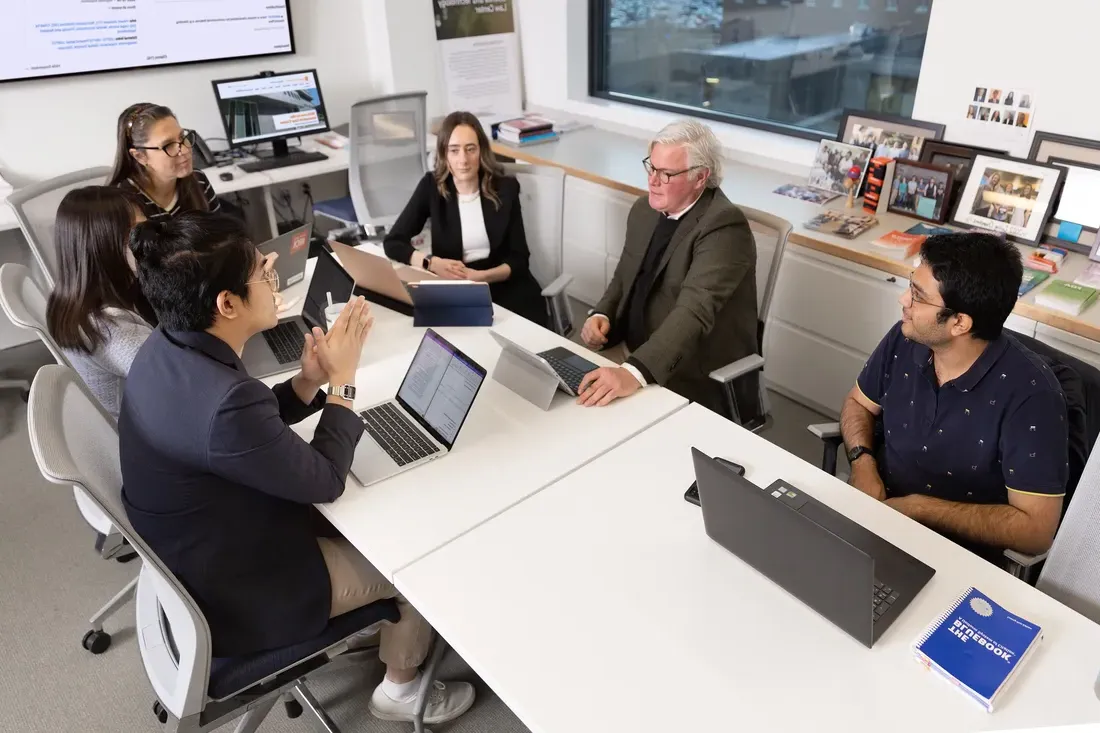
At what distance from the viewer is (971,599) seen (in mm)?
1326

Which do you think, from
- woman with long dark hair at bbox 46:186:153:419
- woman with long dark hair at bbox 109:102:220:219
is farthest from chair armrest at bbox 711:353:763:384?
woman with long dark hair at bbox 109:102:220:219

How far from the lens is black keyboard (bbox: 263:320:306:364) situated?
89.0 inches

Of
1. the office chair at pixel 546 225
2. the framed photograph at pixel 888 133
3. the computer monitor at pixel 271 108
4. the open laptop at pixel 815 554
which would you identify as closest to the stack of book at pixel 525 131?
the computer monitor at pixel 271 108

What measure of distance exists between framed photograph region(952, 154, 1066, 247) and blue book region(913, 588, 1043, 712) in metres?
1.87

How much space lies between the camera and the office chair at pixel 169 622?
1.40 metres

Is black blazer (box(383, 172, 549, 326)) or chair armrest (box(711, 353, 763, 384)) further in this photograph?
black blazer (box(383, 172, 549, 326))

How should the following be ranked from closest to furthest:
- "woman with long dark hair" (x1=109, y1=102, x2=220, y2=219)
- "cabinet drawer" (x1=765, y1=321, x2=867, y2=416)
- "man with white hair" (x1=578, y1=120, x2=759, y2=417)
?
"man with white hair" (x1=578, y1=120, x2=759, y2=417), "woman with long dark hair" (x1=109, y1=102, x2=220, y2=219), "cabinet drawer" (x1=765, y1=321, x2=867, y2=416)

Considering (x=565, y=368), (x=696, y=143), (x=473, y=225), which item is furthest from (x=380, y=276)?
(x=696, y=143)

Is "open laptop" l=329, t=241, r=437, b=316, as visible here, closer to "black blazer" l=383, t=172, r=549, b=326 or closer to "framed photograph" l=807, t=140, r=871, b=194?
"black blazer" l=383, t=172, r=549, b=326

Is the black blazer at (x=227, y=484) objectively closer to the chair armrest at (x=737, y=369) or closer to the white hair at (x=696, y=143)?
the chair armrest at (x=737, y=369)

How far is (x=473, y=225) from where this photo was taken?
3.03 meters

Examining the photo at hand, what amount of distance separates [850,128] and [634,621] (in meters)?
2.61

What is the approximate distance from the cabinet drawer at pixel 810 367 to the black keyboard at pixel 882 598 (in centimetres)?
170

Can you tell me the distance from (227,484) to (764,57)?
343cm
